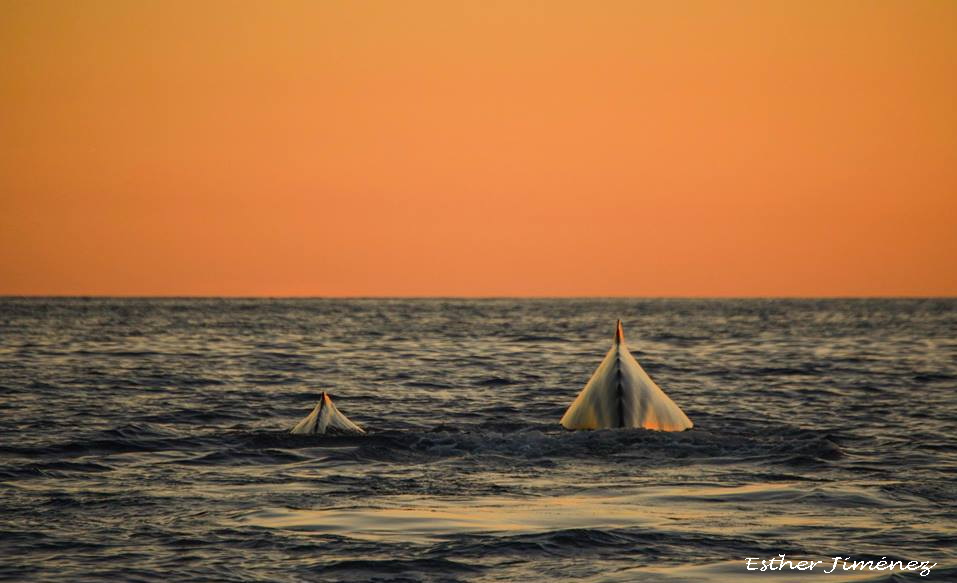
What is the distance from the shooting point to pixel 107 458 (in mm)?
17953

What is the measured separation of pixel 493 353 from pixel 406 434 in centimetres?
3063

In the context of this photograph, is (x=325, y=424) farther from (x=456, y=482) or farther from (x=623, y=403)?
(x=456, y=482)

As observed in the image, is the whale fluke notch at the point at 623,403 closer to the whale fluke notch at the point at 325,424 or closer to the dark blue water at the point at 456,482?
the dark blue water at the point at 456,482

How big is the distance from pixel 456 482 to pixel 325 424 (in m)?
5.43

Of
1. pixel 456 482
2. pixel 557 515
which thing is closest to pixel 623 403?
pixel 456 482

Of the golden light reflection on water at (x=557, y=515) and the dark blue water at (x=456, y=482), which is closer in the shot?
the dark blue water at (x=456, y=482)

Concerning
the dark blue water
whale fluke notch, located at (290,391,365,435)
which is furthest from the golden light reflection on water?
whale fluke notch, located at (290,391,365,435)

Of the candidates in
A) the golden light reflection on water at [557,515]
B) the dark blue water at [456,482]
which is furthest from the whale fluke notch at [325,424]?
the golden light reflection on water at [557,515]

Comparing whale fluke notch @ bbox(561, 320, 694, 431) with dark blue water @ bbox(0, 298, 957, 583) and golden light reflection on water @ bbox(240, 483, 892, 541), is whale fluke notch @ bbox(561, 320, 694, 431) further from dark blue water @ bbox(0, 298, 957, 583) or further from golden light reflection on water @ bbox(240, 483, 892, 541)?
golden light reflection on water @ bbox(240, 483, 892, 541)

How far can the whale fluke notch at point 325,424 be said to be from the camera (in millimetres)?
20422

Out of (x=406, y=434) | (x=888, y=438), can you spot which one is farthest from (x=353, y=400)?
(x=888, y=438)

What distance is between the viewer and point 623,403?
20047 millimetres

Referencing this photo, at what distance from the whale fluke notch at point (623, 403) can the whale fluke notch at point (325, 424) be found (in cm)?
376

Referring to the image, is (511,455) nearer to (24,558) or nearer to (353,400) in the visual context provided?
(24,558)
